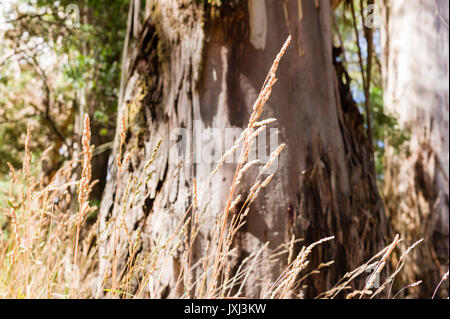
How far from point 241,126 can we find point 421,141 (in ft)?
8.51

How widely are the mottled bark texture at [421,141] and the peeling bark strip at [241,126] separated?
1.97m

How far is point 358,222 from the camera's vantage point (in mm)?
1857

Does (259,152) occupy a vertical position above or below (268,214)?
above

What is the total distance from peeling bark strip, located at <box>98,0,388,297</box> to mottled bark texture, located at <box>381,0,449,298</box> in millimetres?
1972

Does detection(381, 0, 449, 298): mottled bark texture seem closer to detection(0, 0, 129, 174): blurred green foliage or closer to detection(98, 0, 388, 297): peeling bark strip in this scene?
detection(98, 0, 388, 297): peeling bark strip

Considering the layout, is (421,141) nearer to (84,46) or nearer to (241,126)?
(241,126)

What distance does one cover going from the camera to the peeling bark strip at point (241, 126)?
1.63 metres

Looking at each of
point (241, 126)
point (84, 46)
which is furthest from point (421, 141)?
point (84, 46)

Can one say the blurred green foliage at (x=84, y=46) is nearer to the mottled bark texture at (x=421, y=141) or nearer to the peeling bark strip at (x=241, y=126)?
the peeling bark strip at (x=241, y=126)

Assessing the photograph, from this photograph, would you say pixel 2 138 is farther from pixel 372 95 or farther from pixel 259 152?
pixel 259 152

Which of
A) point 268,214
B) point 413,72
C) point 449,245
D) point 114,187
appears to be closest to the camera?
point 268,214

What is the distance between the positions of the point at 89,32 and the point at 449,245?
3769mm

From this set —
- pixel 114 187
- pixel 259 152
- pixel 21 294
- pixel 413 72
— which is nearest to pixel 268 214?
pixel 259 152

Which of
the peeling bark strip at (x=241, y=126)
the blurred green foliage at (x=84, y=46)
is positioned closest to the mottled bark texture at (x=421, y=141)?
the peeling bark strip at (x=241, y=126)
